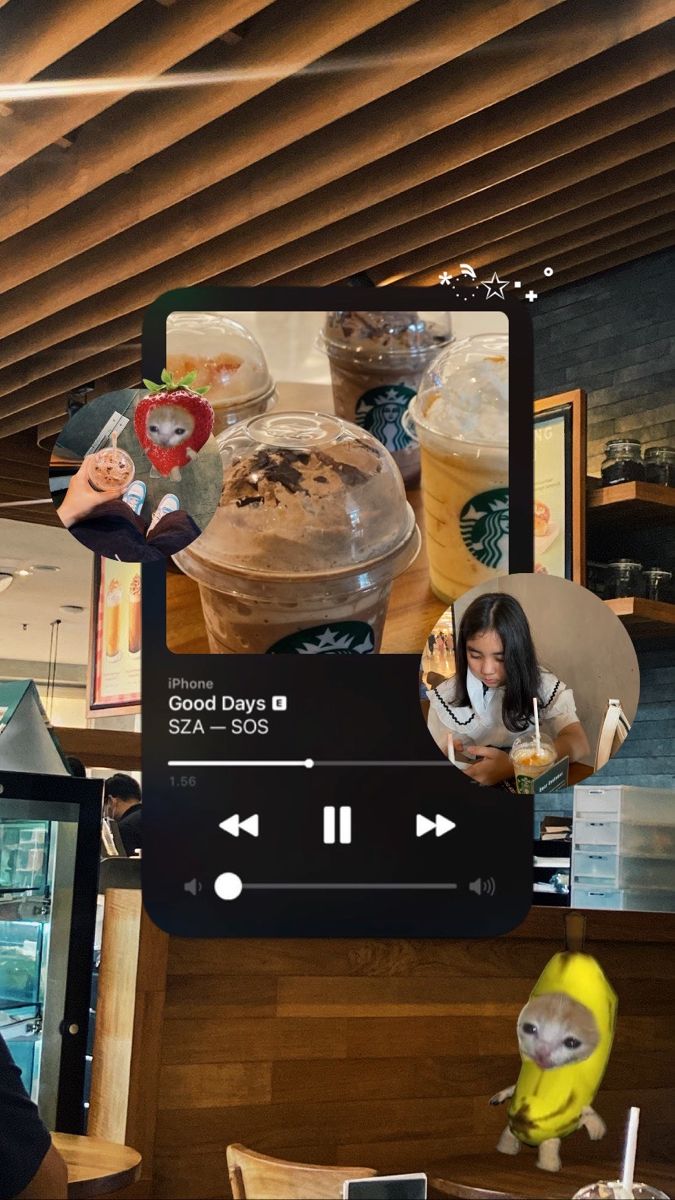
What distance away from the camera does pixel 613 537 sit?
406 centimetres

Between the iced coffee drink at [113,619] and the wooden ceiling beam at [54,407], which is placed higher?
the wooden ceiling beam at [54,407]

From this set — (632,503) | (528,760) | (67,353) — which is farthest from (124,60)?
(528,760)

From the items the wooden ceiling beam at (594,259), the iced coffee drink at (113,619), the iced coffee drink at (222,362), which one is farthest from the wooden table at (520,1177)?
the iced coffee drink at (113,619)

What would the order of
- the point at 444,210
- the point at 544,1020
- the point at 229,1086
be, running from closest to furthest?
1. the point at 544,1020
2. the point at 229,1086
3. the point at 444,210

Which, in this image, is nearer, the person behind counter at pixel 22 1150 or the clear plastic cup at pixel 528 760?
the clear plastic cup at pixel 528 760

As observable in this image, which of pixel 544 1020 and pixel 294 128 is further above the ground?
pixel 294 128

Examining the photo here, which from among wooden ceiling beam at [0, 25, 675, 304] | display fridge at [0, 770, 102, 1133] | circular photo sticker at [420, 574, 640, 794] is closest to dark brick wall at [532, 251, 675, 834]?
wooden ceiling beam at [0, 25, 675, 304]

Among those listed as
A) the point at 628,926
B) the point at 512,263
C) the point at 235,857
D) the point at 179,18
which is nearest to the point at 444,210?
the point at 512,263

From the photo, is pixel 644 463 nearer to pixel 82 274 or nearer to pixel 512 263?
pixel 512 263

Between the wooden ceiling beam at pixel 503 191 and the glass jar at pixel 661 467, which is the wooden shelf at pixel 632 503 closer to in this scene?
the glass jar at pixel 661 467

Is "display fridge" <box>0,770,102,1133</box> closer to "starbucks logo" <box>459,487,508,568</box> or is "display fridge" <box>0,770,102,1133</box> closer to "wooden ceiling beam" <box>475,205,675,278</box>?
"starbucks logo" <box>459,487,508,568</box>

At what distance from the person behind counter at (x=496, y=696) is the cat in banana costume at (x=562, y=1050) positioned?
1.98 ft

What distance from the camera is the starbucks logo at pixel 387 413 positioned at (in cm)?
95

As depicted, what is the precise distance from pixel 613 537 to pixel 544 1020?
276 centimetres
